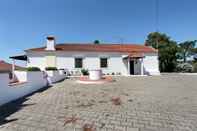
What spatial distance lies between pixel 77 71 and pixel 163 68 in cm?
1930

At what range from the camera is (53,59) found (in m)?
21.1

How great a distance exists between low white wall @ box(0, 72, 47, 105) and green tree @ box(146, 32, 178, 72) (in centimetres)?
2665

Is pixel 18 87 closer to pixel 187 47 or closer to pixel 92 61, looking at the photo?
pixel 92 61

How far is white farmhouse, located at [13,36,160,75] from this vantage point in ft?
68.9

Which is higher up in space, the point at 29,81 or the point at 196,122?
the point at 29,81

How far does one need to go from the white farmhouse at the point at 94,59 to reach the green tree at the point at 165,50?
808cm

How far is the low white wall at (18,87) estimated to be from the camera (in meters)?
5.42

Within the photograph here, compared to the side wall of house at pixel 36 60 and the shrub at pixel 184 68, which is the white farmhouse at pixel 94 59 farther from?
the shrub at pixel 184 68

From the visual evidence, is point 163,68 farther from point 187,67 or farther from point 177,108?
point 177,108

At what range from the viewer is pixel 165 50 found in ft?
98.3

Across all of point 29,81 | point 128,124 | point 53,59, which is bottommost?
point 128,124

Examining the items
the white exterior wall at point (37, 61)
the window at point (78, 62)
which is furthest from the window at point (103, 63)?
the white exterior wall at point (37, 61)

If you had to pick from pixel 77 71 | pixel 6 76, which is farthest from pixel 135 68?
pixel 6 76

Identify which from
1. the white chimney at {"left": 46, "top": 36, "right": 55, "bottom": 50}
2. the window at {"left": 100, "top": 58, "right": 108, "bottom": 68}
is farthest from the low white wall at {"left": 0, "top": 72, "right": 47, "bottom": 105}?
the window at {"left": 100, "top": 58, "right": 108, "bottom": 68}
